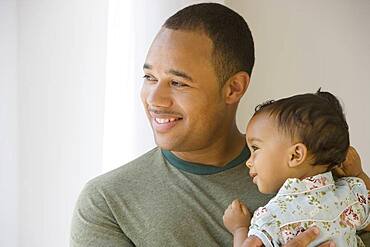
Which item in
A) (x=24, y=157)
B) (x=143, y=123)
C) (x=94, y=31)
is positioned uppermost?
(x=94, y=31)

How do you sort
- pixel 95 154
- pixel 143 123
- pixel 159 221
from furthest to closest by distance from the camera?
pixel 95 154 → pixel 143 123 → pixel 159 221

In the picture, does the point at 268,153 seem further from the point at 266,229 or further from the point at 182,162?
the point at 182,162

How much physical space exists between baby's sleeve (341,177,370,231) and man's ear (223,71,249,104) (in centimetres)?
36

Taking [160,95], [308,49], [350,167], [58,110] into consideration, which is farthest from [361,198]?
[308,49]

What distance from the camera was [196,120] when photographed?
155 cm

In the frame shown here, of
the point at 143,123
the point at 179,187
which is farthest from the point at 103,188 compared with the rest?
the point at 143,123

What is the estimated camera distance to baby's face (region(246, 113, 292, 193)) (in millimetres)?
1326

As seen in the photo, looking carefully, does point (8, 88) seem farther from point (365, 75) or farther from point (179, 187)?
point (365, 75)

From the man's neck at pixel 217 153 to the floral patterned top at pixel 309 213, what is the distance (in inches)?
13.2

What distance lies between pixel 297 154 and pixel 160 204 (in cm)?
37

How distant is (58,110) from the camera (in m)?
2.08

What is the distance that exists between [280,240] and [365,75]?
1.50m

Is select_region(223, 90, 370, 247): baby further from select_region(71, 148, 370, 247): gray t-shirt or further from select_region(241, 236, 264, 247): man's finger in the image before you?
select_region(71, 148, 370, 247): gray t-shirt

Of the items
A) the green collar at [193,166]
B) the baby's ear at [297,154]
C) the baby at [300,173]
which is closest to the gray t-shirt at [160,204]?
the green collar at [193,166]
